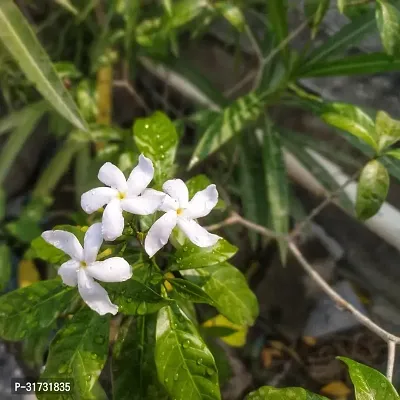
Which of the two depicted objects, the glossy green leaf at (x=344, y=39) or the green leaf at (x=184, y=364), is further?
the glossy green leaf at (x=344, y=39)

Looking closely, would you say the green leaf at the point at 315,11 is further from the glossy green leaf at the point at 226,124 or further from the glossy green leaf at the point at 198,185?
the glossy green leaf at the point at 198,185

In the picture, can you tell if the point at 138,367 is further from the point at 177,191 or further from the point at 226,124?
the point at 226,124

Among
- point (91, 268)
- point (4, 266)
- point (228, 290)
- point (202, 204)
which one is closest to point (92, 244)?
point (91, 268)

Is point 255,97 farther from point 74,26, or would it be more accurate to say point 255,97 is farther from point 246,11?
point 74,26

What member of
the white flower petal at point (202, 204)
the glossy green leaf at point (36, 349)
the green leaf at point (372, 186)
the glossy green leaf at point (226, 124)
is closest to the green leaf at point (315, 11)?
the glossy green leaf at point (226, 124)

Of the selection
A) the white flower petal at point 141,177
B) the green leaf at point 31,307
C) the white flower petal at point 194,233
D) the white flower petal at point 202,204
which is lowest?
the green leaf at point 31,307

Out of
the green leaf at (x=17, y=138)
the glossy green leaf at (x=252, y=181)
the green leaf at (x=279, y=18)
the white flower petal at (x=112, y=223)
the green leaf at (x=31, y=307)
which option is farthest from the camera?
the green leaf at (x=17, y=138)

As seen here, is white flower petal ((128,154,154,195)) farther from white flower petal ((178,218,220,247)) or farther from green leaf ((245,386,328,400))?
green leaf ((245,386,328,400))
